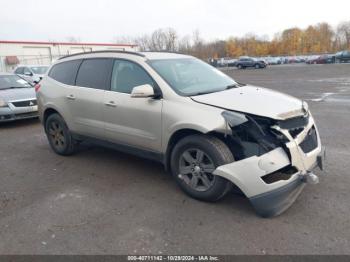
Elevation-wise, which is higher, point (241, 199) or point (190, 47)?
point (190, 47)

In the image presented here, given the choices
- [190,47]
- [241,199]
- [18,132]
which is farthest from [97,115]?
[190,47]

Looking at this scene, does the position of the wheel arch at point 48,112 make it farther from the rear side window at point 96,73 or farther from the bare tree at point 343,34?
the bare tree at point 343,34

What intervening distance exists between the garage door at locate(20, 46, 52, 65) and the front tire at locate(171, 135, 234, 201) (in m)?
36.4

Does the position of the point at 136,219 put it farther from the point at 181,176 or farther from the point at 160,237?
the point at 181,176

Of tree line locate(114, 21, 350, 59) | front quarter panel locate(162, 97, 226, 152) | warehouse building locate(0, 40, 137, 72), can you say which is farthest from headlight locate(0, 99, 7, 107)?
tree line locate(114, 21, 350, 59)

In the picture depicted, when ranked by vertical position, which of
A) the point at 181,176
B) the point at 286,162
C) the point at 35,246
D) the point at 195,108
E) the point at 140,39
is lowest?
the point at 35,246

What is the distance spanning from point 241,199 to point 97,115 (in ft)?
8.10

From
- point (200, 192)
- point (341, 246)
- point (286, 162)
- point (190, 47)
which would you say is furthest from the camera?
point (190, 47)

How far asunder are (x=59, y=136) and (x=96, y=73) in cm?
157

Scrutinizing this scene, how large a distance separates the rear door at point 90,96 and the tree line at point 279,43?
76410mm

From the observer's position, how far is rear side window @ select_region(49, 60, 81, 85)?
5047 mm

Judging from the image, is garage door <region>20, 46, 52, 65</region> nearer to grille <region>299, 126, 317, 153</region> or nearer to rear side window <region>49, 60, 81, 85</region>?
rear side window <region>49, 60, 81, 85</region>

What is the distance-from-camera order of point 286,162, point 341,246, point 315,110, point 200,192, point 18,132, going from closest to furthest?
point 341,246, point 286,162, point 200,192, point 18,132, point 315,110

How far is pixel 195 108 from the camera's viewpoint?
339cm
